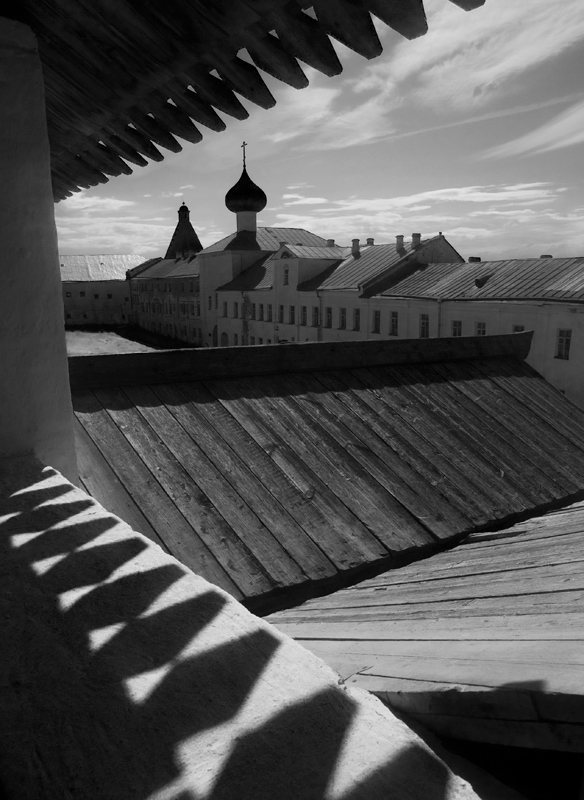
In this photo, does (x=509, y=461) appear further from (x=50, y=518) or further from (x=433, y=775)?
(x=433, y=775)

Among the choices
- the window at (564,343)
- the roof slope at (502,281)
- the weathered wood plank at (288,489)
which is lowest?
the window at (564,343)

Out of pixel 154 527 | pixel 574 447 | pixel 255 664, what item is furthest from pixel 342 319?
pixel 255 664

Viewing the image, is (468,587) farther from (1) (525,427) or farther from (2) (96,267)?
(2) (96,267)

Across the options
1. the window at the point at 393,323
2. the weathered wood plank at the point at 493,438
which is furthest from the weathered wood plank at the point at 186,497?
the window at the point at 393,323

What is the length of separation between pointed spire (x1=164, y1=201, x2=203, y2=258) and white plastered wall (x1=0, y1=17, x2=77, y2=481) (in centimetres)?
6269

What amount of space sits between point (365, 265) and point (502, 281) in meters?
9.23

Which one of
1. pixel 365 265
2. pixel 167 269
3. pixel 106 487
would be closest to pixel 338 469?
pixel 106 487

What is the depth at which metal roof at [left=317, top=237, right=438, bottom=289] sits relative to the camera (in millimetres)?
28891

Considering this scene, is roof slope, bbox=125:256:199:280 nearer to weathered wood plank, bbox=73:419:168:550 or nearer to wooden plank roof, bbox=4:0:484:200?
weathered wood plank, bbox=73:419:168:550

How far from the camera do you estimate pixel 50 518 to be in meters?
2.12

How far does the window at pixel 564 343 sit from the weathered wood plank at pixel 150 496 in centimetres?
1838

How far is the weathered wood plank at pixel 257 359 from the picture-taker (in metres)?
4.54

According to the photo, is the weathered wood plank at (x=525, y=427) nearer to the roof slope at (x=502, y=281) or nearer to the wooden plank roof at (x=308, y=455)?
the wooden plank roof at (x=308, y=455)

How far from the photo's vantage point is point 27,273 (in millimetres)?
2717
